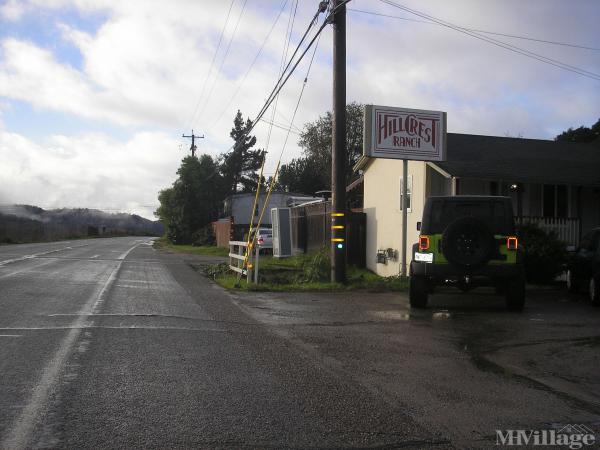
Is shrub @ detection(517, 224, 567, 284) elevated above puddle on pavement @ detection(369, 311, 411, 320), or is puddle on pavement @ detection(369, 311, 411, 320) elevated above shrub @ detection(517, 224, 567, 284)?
shrub @ detection(517, 224, 567, 284)

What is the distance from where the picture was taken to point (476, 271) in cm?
1094

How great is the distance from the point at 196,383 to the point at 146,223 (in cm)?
11821

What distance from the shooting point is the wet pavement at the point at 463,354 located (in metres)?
5.29

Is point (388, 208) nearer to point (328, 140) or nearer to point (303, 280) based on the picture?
point (303, 280)

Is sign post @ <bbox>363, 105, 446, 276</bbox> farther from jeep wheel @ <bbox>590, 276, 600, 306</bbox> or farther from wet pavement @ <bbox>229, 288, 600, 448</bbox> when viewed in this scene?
jeep wheel @ <bbox>590, 276, 600, 306</bbox>

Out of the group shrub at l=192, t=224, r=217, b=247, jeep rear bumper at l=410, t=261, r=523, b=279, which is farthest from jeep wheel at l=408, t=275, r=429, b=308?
shrub at l=192, t=224, r=217, b=247

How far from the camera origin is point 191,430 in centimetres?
471

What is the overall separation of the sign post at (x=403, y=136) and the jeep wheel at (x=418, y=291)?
199 inches

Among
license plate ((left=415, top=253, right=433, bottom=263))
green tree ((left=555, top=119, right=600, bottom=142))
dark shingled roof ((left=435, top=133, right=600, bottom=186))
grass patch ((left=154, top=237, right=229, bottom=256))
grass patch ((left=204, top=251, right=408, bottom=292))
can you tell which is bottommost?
grass patch ((left=204, top=251, right=408, bottom=292))

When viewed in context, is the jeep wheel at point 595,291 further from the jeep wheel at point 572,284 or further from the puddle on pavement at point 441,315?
the puddle on pavement at point 441,315

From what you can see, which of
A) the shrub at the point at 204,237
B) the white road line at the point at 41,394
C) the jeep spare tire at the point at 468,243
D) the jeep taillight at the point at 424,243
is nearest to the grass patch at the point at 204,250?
the shrub at the point at 204,237

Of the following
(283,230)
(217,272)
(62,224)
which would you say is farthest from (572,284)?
(62,224)

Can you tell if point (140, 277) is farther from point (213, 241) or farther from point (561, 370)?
point (213, 241)

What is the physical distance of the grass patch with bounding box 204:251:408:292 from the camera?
15.5 meters
